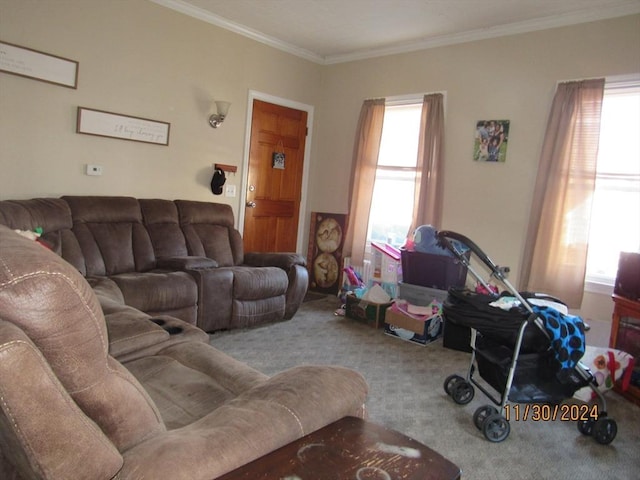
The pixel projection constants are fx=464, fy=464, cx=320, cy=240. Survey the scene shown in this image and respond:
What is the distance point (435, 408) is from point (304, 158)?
359cm

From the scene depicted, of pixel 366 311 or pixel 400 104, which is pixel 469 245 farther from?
pixel 400 104

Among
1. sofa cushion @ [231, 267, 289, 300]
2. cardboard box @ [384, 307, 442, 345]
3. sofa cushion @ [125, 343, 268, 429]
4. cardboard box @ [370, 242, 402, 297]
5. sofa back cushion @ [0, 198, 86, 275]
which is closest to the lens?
sofa cushion @ [125, 343, 268, 429]

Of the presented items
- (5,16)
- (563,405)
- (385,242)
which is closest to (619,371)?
(563,405)

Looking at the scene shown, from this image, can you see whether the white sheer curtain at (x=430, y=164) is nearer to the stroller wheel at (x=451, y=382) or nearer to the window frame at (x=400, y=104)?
the window frame at (x=400, y=104)

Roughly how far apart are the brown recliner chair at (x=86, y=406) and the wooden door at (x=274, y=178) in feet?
13.1

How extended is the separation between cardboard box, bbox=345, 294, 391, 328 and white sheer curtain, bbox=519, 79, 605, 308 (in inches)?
50.7

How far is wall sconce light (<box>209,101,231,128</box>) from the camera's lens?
4500 millimetres

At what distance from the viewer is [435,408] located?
2.67 m

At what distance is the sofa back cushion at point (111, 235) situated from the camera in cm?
345

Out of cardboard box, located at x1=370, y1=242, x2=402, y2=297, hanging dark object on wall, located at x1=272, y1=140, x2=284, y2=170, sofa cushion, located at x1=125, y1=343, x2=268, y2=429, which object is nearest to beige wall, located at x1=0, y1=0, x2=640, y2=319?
hanging dark object on wall, located at x1=272, y1=140, x2=284, y2=170

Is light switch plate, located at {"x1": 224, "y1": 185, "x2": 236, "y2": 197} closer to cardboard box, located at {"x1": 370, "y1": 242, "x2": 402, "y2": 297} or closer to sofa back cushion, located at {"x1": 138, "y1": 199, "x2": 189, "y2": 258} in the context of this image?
sofa back cushion, located at {"x1": 138, "y1": 199, "x2": 189, "y2": 258}

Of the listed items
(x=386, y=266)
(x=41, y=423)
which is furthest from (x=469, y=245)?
(x=386, y=266)

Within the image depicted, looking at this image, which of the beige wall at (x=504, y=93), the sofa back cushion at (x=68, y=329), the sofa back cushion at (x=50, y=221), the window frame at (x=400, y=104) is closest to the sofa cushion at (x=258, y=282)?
the sofa back cushion at (x=50, y=221)

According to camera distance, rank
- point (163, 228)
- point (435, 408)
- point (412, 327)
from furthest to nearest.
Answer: point (163, 228) < point (412, 327) < point (435, 408)
